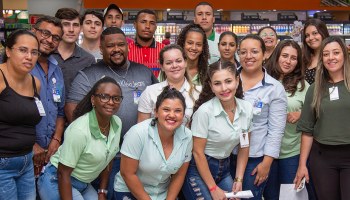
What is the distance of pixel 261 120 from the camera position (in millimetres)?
2412

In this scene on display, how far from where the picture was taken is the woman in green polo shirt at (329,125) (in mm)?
2203

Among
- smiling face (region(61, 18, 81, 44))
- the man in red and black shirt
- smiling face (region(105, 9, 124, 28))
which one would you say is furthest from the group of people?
smiling face (region(105, 9, 124, 28))

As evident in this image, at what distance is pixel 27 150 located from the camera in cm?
208

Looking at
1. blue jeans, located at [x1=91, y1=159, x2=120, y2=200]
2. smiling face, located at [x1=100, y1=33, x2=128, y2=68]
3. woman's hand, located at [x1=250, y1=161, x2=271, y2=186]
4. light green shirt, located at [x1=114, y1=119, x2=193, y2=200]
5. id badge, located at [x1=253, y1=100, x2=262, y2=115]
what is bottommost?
blue jeans, located at [x1=91, y1=159, x2=120, y2=200]

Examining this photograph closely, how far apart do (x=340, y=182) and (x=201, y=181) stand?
1.04m

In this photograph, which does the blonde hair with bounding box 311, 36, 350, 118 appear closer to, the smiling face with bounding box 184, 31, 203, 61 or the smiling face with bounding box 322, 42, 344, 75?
the smiling face with bounding box 322, 42, 344, 75

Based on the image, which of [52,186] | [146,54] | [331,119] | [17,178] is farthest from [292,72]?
[17,178]

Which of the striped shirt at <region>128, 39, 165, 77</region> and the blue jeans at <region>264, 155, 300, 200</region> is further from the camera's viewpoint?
the striped shirt at <region>128, 39, 165, 77</region>

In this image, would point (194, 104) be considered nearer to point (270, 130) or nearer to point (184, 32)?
point (270, 130)

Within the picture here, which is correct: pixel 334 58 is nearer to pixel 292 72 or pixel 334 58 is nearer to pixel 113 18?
pixel 292 72

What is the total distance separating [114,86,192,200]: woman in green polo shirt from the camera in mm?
2062

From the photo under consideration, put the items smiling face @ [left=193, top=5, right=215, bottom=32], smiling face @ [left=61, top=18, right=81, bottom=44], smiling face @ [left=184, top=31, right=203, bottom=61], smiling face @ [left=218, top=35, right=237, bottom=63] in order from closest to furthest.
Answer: smiling face @ [left=184, top=31, right=203, bottom=61] → smiling face @ [left=61, top=18, right=81, bottom=44] → smiling face @ [left=218, top=35, right=237, bottom=63] → smiling face @ [left=193, top=5, right=215, bottom=32]

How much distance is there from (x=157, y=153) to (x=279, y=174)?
3.89 ft

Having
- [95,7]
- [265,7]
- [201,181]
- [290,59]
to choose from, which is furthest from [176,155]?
[265,7]
